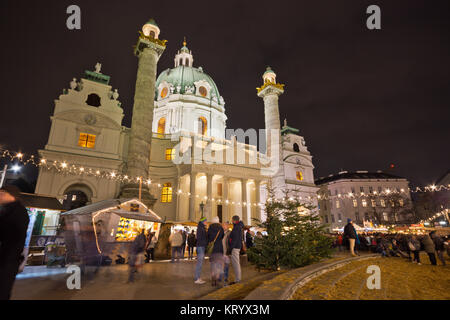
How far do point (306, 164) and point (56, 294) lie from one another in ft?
145

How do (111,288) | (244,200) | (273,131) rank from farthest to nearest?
1. (273,131)
2. (244,200)
3. (111,288)

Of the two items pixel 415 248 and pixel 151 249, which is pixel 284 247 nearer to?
pixel 415 248

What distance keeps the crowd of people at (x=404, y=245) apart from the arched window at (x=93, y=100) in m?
27.2

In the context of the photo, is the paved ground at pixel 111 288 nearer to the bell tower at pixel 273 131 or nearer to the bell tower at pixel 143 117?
the bell tower at pixel 143 117

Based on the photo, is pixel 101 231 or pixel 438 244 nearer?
pixel 438 244

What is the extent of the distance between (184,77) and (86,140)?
2672 cm

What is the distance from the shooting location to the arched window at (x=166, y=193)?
96.4 ft

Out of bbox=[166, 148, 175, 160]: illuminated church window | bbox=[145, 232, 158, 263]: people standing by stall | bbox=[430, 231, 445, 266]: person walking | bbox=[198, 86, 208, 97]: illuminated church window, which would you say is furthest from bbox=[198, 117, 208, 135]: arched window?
bbox=[430, 231, 445, 266]: person walking

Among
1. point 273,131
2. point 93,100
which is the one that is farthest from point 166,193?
point 273,131

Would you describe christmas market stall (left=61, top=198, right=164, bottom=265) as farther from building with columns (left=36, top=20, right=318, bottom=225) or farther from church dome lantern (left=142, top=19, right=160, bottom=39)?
church dome lantern (left=142, top=19, right=160, bottom=39)

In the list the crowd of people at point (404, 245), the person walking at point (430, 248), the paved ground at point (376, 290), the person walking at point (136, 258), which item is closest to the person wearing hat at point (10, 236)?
the person walking at point (136, 258)

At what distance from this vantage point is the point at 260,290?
13.1 feet

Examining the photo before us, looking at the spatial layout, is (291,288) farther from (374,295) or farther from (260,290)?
(374,295)

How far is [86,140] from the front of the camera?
24891 millimetres
